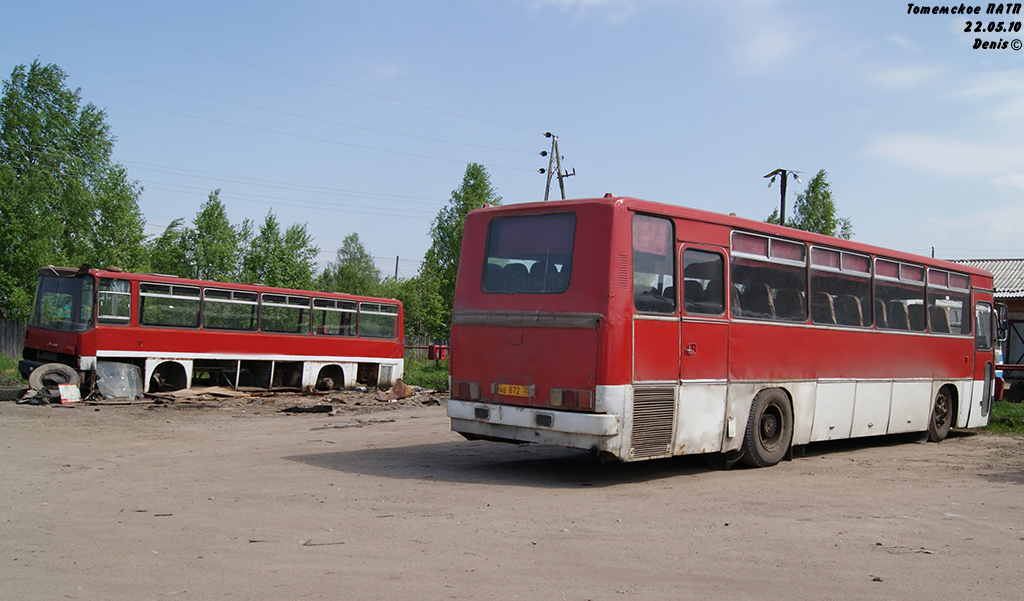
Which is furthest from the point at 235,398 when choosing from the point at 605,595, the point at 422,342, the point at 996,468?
the point at 422,342

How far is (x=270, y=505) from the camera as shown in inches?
326

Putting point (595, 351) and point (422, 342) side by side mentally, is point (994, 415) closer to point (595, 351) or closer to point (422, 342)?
point (595, 351)

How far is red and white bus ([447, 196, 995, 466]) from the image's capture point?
9719 mm

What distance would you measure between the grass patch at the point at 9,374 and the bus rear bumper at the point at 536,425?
17614 mm

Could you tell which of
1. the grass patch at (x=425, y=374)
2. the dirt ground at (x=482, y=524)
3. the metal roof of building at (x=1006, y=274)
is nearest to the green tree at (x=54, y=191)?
the grass patch at (x=425, y=374)

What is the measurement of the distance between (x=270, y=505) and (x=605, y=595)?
4.03 metres

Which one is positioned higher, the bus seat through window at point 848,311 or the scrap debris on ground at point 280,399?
the bus seat through window at point 848,311

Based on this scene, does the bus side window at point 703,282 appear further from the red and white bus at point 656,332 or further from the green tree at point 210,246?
the green tree at point 210,246

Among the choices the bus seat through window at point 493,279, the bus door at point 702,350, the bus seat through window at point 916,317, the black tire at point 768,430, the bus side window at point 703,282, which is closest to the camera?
the bus door at point 702,350

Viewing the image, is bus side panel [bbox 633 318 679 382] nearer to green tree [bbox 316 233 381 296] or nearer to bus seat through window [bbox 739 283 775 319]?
bus seat through window [bbox 739 283 775 319]

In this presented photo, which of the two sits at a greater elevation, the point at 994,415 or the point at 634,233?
the point at 634,233

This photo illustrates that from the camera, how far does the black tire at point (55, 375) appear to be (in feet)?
63.9

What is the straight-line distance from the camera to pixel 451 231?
51375 mm

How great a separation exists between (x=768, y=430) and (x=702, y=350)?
6.94ft
